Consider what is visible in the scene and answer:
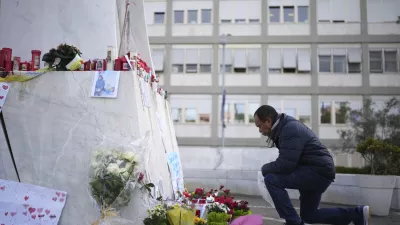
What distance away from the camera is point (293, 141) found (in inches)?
153

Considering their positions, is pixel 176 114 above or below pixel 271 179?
above

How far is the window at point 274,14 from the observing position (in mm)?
28156

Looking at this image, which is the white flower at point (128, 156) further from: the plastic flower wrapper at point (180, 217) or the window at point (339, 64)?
the window at point (339, 64)

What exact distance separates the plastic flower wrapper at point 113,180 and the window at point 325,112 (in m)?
24.5

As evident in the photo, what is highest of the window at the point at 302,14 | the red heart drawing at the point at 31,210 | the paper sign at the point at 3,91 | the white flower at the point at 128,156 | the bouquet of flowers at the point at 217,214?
the window at the point at 302,14

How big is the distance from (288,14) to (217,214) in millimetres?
26060

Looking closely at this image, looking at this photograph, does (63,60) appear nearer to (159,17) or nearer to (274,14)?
(274,14)

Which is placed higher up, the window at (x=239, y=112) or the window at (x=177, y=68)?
the window at (x=177, y=68)

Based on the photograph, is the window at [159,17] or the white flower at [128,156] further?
the window at [159,17]

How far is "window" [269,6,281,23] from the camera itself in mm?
28156

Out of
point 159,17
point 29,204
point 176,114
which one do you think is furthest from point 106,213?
point 159,17

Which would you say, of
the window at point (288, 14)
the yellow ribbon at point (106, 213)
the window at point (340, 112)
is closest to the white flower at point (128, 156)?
the yellow ribbon at point (106, 213)

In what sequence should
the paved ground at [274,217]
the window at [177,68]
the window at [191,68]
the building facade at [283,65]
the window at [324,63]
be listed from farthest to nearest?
the window at [177,68], the window at [191,68], the window at [324,63], the building facade at [283,65], the paved ground at [274,217]

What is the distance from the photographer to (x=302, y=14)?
2808 centimetres
